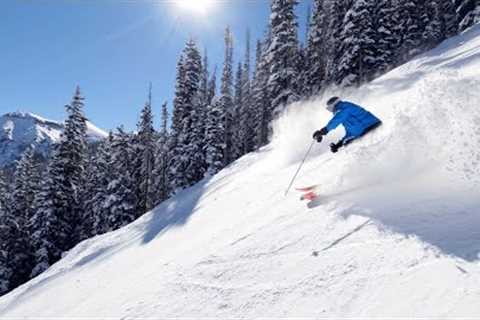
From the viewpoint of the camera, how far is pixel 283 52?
34.4 meters

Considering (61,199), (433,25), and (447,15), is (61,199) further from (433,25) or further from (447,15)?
(447,15)

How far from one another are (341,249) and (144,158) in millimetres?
37962

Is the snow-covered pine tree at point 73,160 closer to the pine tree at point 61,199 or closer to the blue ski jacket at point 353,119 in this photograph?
the pine tree at point 61,199

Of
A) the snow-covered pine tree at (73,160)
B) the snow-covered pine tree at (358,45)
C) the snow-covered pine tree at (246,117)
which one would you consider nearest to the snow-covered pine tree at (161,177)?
the snow-covered pine tree at (73,160)

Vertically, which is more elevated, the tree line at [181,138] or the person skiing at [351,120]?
the tree line at [181,138]

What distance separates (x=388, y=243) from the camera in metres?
5.05

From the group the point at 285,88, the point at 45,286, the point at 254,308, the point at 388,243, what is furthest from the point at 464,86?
the point at 285,88

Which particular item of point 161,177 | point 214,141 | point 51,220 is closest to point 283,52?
point 214,141

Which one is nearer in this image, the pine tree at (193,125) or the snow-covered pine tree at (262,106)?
the pine tree at (193,125)

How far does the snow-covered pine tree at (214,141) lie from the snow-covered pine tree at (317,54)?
11016 mm

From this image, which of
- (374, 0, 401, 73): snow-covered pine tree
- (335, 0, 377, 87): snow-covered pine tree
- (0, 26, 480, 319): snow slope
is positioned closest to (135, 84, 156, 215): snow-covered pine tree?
(335, 0, 377, 87): snow-covered pine tree

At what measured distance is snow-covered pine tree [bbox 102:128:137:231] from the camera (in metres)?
35.5

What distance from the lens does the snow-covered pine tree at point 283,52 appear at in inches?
1342

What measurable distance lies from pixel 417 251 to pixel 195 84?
36.8 m
